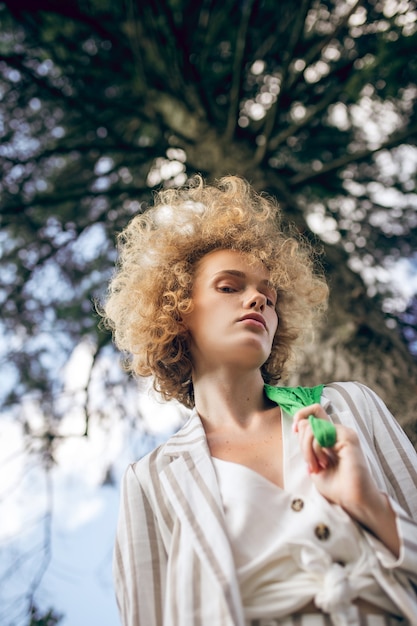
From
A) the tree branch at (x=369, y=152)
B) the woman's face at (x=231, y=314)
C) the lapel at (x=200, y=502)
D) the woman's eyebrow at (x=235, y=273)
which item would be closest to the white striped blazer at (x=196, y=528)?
the lapel at (x=200, y=502)

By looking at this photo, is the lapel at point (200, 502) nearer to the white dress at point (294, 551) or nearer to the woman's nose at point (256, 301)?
the white dress at point (294, 551)

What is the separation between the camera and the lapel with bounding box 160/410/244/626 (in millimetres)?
1245

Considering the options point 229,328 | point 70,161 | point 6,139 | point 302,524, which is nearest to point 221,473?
point 302,524

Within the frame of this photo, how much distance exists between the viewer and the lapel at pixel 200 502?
4.09ft

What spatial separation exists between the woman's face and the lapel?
8.8 inches

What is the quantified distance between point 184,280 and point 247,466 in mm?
703

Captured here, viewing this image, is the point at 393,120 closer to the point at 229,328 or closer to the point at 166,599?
the point at 229,328

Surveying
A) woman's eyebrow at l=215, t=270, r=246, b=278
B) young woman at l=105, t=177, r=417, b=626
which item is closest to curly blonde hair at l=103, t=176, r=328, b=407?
Result: young woman at l=105, t=177, r=417, b=626

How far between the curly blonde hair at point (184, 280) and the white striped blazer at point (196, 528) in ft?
0.95

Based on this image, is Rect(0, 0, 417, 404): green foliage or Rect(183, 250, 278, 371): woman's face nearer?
Rect(183, 250, 278, 371): woman's face

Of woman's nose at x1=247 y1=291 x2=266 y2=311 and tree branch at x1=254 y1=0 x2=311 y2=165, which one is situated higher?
tree branch at x1=254 y1=0 x2=311 y2=165

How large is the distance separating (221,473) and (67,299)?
3074mm

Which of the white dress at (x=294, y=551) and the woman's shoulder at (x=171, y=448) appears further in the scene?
the woman's shoulder at (x=171, y=448)

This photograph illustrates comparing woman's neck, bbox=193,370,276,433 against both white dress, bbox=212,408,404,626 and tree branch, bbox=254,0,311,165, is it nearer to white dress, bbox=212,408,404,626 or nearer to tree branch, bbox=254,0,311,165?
white dress, bbox=212,408,404,626
